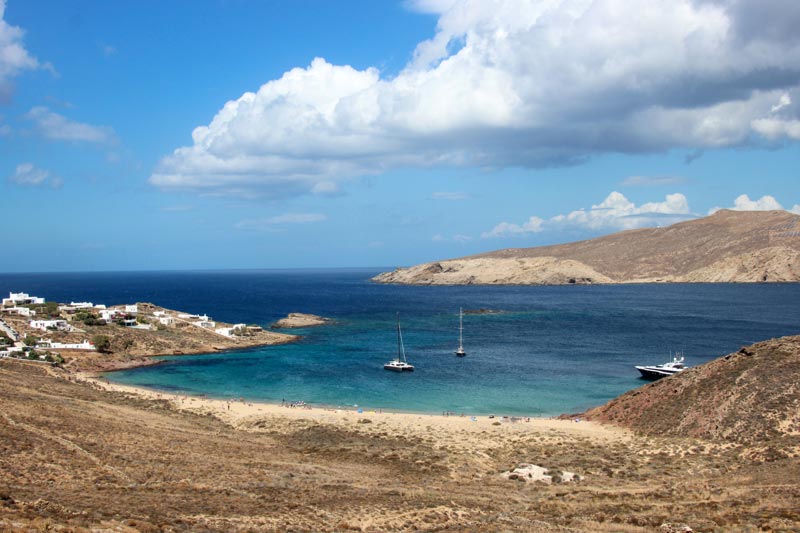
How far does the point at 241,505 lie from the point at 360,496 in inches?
202

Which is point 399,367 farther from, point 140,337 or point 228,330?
point 140,337

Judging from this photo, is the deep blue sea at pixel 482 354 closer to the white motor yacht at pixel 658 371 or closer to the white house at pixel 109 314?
the white motor yacht at pixel 658 371

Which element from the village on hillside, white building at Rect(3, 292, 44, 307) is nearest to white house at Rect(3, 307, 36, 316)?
the village on hillside

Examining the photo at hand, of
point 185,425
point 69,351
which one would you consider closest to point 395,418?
point 185,425

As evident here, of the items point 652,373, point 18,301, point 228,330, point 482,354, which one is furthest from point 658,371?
point 18,301

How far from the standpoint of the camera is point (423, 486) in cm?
2825

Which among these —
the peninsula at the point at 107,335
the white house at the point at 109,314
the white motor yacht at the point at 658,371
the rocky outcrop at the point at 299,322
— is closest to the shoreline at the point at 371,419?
the white motor yacht at the point at 658,371

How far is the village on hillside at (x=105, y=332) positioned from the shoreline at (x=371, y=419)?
27218mm

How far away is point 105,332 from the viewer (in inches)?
3445

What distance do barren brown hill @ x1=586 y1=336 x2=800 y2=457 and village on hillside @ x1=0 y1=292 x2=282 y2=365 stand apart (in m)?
64.4

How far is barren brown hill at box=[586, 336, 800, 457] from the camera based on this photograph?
115 ft

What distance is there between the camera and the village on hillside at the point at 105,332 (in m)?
76.9

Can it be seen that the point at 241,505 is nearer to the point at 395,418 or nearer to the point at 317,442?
the point at 317,442

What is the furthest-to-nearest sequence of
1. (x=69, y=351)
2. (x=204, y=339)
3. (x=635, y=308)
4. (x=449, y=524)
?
1. (x=635, y=308)
2. (x=204, y=339)
3. (x=69, y=351)
4. (x=449, y=524)
